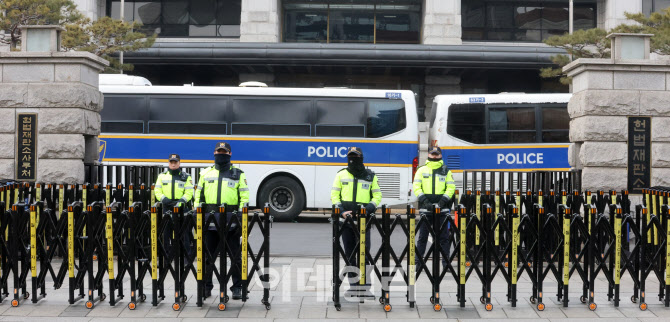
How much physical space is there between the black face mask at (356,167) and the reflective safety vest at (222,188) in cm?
130

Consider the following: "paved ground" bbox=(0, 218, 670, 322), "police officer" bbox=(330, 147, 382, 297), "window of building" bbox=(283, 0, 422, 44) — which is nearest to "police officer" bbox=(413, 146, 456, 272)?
"paved ground" bbox=(0, 218, 670, 322)

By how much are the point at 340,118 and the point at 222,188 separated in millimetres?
10068

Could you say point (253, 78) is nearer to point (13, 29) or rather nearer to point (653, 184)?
point (13, 29)

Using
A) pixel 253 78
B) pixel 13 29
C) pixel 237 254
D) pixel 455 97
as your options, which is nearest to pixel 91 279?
pixel 237 254

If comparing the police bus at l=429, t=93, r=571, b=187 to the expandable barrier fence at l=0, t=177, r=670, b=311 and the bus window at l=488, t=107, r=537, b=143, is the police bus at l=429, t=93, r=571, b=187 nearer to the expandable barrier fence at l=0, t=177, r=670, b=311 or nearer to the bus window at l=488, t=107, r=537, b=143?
the bus window at l=488, t=107, r=537, b=143

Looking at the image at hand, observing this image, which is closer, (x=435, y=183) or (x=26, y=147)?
(x=435, y=183)

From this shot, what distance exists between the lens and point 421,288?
Answer: 901 cm

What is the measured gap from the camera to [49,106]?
37.2 ft

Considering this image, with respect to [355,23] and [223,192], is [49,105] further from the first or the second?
[355,23]

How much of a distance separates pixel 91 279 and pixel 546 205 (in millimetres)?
6644

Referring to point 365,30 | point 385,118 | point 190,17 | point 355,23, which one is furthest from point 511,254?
point 190,17

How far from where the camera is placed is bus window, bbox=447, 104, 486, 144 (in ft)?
63.1

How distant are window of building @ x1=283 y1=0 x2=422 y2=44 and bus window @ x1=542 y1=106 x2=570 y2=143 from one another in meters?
12.4

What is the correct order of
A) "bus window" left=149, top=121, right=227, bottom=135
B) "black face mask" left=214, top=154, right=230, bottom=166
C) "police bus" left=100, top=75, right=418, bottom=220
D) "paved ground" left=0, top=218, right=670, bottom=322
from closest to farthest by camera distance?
1. "paved ground" left=0, top=218, right=670, bottom=322
2. "black face mask" left=214, top=154, right=230, bottom=166
3. "police bus" left=100, top=75, right=418, bottom=220
4. "bus window" left=149, top=121, right=227, bottom=135
